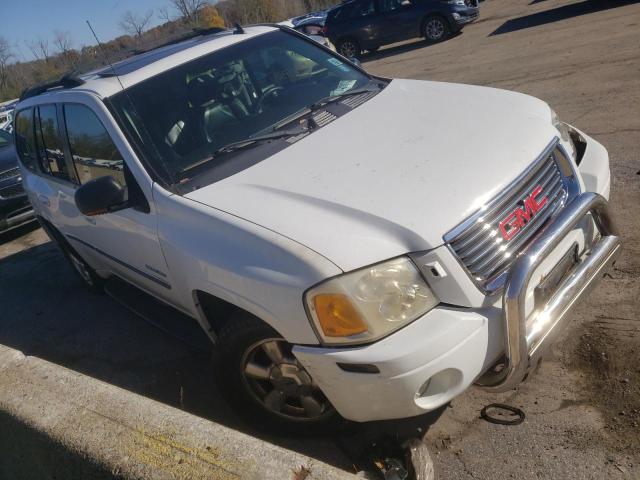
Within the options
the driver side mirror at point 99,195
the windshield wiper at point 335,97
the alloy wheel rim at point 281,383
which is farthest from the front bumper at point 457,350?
the windshield wiper at point 335,97

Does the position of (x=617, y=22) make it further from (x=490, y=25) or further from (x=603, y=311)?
(x=603, y=311)

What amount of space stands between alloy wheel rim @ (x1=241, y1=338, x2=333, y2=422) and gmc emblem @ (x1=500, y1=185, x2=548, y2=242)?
3.46 feet

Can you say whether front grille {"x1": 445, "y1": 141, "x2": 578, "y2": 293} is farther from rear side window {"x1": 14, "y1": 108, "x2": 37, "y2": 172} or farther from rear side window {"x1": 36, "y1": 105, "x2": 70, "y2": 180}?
rear side window {"x1": 14, "y1": 108, "x2": 37, "y2": 172}

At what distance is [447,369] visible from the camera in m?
2.38

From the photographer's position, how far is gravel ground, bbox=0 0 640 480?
8.88 ft

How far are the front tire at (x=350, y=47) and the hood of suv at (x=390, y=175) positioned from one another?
50.0ft

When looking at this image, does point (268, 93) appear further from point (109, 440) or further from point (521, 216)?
point (109, 440)

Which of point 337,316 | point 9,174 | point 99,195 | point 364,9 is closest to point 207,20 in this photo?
point 9,174

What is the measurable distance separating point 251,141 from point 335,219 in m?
1.05

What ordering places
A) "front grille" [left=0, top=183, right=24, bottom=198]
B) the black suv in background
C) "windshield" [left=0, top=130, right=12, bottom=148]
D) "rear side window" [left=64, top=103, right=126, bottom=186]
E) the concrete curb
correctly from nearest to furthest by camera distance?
the concrete curb → "rear side window" [left=64, top=103, right=126, bottom=186] → "front grille" [left=0, top=183, right=24, bottom=198] → "windshield" [left=0, top=130, right=12, bottom=148] → the black suv in background

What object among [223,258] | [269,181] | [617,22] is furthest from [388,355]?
[617,22]

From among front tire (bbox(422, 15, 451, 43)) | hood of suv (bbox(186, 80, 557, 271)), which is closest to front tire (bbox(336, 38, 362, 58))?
front tire (bbox(422, 15, 451, 43))

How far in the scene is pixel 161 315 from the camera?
13.2ft

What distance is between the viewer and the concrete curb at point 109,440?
7.14 ft
